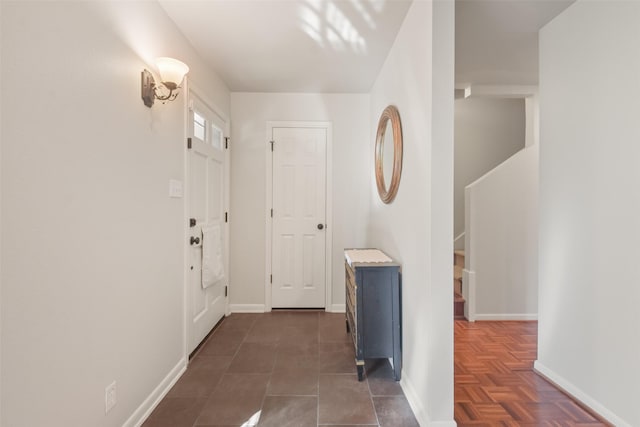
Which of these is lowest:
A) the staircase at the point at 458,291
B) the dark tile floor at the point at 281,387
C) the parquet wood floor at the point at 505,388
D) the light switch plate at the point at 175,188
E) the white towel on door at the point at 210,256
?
the dark tile floor at the point at 281,387

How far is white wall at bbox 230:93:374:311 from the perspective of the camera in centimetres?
331

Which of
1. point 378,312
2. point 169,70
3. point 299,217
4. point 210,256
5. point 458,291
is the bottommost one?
point 458,291

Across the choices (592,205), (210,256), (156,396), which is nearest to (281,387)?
(156,396)

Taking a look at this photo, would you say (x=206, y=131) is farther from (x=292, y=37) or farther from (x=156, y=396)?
(x=156, y=396)

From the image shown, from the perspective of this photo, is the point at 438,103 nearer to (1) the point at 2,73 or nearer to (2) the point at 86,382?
(1) the point at 2,73

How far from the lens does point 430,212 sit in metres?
1.53

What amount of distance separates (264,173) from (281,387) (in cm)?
213

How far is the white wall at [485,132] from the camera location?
14.3 ft

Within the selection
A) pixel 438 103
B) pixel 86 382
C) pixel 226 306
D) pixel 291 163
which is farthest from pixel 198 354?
pixel 438 103

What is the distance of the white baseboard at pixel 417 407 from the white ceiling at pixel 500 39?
2.39 m

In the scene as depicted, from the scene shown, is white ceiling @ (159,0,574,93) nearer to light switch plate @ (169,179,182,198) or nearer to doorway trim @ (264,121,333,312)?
doorway trim @ (264,121,333,312)

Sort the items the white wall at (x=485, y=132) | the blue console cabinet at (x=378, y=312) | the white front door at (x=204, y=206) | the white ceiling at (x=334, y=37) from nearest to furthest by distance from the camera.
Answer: the white ceiling at (x=334, y=37)
the blue console cabinet at (x=378, y=312)
the white front door at (x=204, y=206)
the white wall at (x=485, y=132)

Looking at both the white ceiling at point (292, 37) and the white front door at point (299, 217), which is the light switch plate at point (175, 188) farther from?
the white front door at point (299, 217)

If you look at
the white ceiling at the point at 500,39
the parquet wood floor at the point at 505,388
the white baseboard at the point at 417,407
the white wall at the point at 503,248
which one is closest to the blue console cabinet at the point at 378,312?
the white baseboard at the point at 417,407
